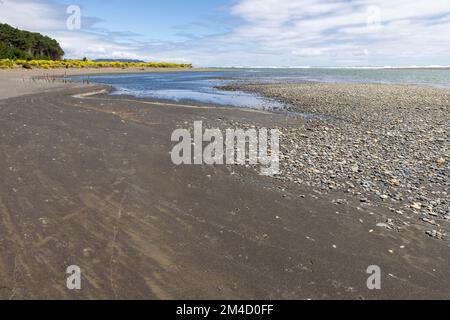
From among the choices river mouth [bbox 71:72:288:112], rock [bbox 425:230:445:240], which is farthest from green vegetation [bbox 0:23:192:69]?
rock [bbox 425:230:445:240]

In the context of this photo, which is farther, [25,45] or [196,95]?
[25,45]

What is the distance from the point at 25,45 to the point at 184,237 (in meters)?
150

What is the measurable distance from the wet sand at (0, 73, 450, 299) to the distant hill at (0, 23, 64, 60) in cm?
11421

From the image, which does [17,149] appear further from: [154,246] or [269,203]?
[269,203]

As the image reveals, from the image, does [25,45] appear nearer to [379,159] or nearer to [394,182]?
[379,159]

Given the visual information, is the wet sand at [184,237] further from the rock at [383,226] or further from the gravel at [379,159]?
the gravel at [379,159]

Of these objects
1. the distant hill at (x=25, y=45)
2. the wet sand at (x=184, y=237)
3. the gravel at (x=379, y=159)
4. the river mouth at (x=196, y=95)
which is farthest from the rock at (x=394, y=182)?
the distant hill at (x=25, y=45)

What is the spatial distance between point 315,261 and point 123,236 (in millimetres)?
4603

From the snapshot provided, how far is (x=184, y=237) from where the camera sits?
26.6 ft

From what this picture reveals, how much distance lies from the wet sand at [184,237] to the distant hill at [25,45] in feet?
375

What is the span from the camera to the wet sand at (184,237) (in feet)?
20.9

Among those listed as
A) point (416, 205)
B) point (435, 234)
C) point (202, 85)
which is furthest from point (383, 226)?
point (202, 85)

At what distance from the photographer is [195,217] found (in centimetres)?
919
